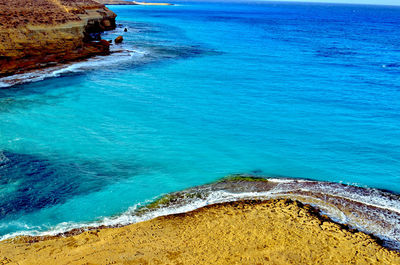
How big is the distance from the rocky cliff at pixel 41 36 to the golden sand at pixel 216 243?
86.3 feet

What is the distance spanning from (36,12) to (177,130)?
28.0 metres

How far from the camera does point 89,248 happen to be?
1209 cm

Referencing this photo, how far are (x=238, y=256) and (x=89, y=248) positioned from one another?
17.9 feet

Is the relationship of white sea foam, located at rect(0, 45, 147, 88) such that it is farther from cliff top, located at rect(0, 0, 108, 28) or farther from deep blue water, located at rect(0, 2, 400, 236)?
cliff top, located at rect(0, 0, 108, 28)

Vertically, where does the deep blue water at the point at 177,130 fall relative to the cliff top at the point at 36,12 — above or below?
below

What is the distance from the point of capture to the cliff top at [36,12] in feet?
117

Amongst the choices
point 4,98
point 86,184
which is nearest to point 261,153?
point 86,184

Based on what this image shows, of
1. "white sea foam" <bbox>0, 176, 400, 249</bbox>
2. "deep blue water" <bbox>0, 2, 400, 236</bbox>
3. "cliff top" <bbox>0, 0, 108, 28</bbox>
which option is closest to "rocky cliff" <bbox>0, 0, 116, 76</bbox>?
"cliff top" <bbox>0, 0, 108, 28</bbox>

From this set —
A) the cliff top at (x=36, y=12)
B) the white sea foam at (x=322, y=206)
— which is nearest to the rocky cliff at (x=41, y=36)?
the cliff top at (x=36, y=12)

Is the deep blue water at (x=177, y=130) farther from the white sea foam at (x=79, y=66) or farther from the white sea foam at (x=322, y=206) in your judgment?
the white sea foam at (x=322, y=206)

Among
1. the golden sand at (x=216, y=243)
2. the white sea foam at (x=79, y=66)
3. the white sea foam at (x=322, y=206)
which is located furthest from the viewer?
the white sea foam at (x=79, y=66)

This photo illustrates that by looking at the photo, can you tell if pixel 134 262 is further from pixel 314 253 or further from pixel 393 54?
pixel 393 54

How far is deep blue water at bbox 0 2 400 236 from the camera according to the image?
16344 millimetres

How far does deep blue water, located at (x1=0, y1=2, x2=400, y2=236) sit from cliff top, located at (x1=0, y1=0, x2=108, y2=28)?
7374 mm
